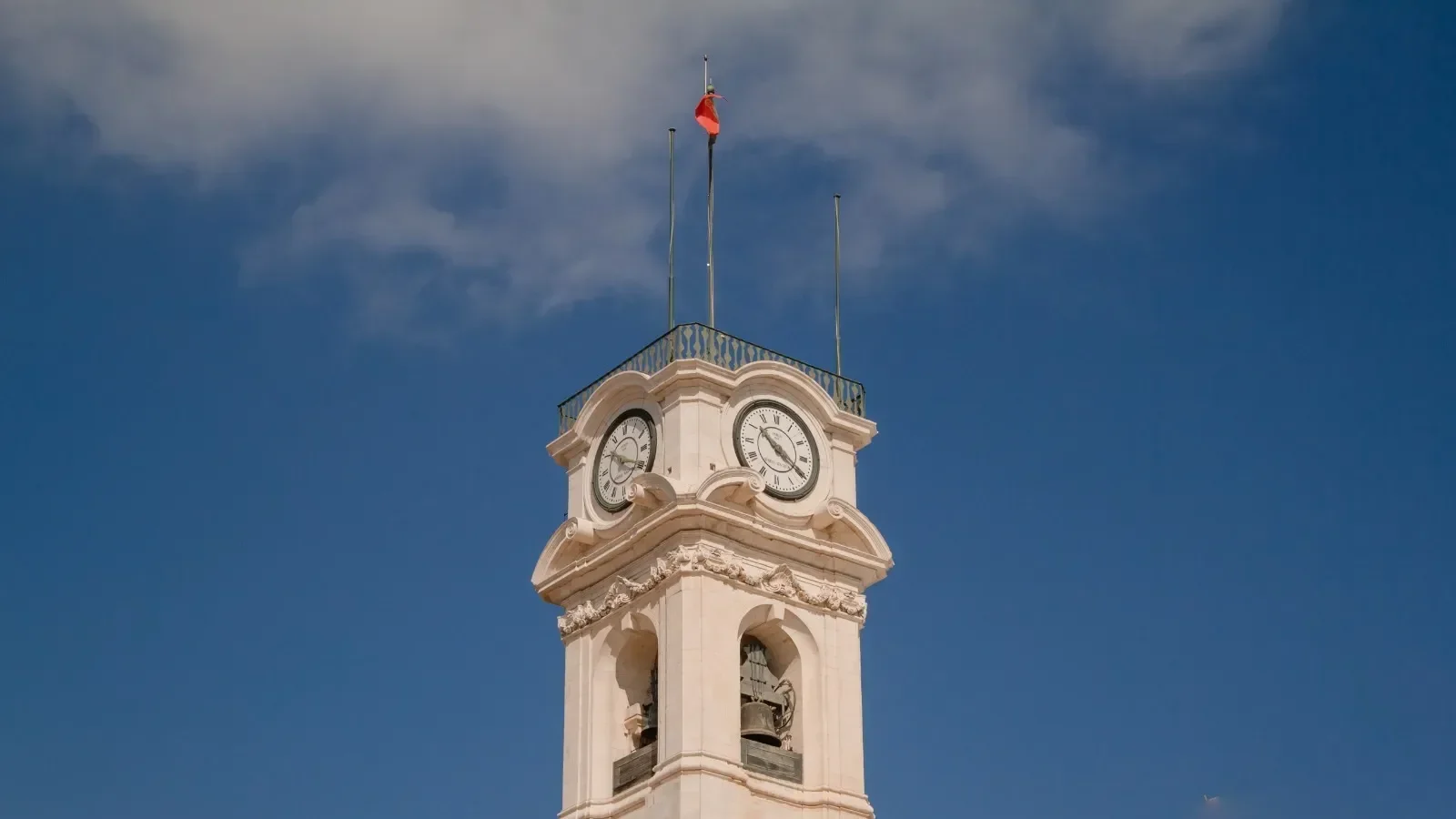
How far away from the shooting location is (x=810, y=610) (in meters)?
53.5

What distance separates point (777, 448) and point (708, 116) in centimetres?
926

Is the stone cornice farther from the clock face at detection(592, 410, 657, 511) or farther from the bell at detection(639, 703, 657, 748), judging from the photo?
the bell at detection(639, 703, 657, 748)

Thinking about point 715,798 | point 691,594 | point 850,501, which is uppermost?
point 850,501

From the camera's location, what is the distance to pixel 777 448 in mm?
54281

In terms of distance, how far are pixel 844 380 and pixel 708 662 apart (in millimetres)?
9082

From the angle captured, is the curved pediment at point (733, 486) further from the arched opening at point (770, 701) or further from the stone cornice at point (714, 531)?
the arched opening at point (770, 701)

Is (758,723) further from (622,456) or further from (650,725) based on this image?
(622,456)

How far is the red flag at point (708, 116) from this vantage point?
5844cm

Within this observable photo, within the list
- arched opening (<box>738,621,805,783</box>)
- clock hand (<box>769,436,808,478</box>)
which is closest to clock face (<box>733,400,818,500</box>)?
clock hand (<box>769,436,808,478</box>)

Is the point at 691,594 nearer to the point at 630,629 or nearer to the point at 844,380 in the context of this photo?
the point at 630,629

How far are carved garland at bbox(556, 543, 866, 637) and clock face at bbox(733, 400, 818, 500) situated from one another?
2.07 m

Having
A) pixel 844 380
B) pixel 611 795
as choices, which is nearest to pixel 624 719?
pixel 611 795

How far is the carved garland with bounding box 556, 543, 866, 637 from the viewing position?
5181 cm

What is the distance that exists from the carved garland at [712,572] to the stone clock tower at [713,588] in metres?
0.04
